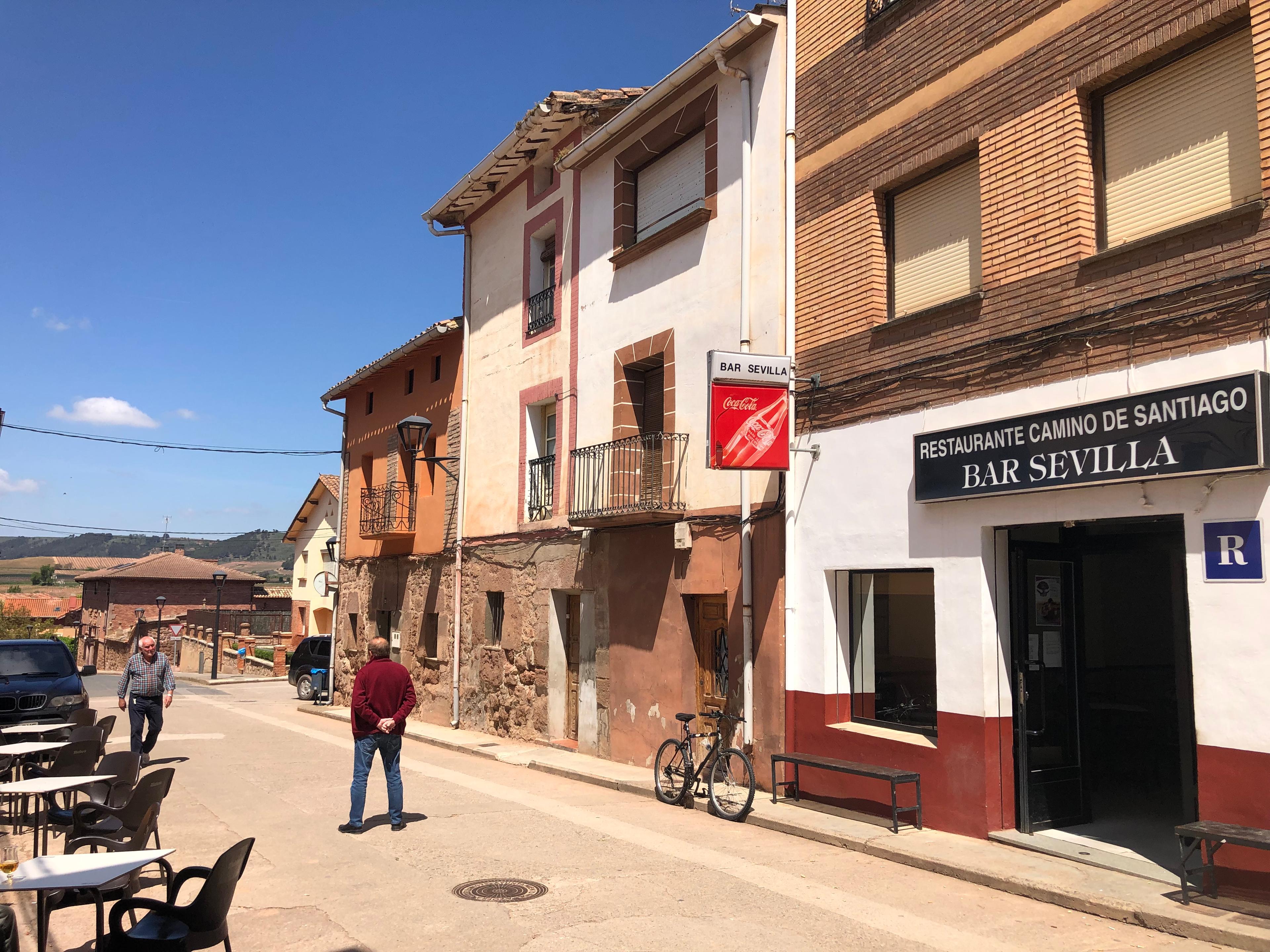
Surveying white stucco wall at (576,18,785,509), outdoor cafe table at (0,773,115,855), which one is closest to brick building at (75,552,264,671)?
white stucco wall at (576,18,785,509)

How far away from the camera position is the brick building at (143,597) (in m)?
53.0

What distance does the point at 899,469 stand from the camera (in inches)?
355

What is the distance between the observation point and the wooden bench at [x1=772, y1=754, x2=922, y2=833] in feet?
27.4

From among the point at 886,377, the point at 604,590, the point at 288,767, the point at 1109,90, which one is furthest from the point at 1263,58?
the point at 288,767

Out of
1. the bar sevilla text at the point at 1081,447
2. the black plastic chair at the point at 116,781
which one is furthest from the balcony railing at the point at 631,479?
the black plastic chair at the point at 116,781

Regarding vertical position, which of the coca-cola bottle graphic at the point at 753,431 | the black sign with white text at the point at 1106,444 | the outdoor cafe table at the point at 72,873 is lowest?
the outdoor cafe table at the point at 72,873

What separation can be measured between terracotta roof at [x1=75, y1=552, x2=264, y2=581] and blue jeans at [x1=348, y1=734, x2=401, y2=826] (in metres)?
48.1

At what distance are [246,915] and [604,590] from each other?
25.5 feet

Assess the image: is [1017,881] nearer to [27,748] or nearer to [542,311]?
[27,748]

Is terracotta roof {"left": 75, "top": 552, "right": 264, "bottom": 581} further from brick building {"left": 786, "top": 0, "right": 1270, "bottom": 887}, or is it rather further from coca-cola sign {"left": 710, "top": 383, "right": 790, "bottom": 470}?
brick building {"left": 786, "top": 0, "right": 1270, "bottom": 887}

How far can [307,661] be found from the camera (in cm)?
2767

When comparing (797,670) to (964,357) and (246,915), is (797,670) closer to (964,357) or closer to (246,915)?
(964,357)

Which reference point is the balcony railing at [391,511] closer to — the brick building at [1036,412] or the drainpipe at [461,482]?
the drainpipe at [461,482]

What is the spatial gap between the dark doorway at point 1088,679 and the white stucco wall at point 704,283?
311 centimetres
